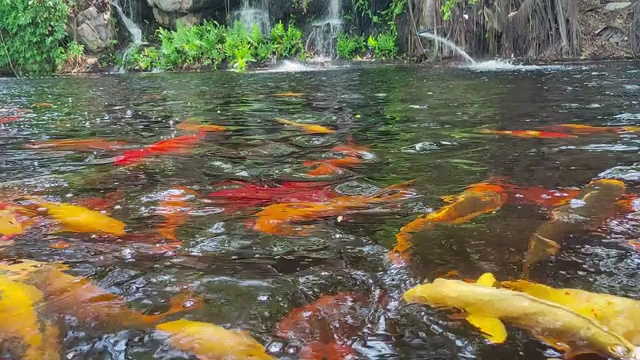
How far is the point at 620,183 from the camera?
272 cm

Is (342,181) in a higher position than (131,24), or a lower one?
lower

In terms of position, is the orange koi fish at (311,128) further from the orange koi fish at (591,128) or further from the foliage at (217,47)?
the foliage at (217,47)

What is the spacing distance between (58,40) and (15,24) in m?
1.49

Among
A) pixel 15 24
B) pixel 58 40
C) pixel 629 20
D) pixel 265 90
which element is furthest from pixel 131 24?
pixel 629 20

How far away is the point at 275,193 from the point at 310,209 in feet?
1.14

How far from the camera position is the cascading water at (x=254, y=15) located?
56.1ft

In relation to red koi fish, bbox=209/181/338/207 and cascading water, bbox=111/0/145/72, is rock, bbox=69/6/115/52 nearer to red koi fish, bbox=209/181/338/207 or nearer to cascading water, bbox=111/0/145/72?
cascading water, bbox=111/0/145/72

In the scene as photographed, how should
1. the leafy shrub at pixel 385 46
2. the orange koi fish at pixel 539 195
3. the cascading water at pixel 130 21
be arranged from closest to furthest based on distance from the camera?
the orange koi fish at pixel 539 195 → the leafy shrub at pixel 385 46 → the cascading water at pixel 130 21

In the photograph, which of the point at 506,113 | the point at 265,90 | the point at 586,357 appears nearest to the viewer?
the point at 586,357

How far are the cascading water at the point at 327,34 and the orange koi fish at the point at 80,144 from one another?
11.8m

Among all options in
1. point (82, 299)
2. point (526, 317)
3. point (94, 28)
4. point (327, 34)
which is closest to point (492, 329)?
point (526, 317)

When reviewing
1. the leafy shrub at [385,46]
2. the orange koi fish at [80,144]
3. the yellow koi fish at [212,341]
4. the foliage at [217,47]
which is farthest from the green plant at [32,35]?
the yellow koi fish at [212,341]

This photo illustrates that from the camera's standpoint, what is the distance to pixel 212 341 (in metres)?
1.43

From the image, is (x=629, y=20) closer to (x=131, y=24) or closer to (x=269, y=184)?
(x=269, y=184)
